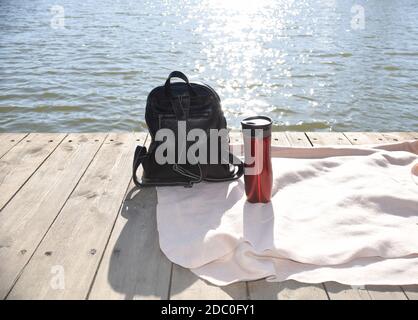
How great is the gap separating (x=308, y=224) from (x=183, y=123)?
0.85 metres

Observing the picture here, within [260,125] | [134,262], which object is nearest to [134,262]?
[134,262]

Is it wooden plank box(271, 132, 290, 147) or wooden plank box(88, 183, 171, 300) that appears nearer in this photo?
wooden plank box(88, 183, 171, 300)

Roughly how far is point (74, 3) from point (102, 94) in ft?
27.8

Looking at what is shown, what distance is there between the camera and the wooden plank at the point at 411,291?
70.4 inches

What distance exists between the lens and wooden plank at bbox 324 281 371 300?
179 centimetres

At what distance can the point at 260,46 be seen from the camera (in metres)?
8.41

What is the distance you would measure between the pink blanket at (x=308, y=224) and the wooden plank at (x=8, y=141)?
50.0 inches

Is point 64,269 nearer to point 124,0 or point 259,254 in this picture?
point 259,254

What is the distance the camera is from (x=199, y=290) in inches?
72.5

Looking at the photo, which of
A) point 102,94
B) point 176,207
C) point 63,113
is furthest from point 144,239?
point 102,94

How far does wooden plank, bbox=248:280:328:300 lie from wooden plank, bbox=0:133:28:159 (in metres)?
2.01

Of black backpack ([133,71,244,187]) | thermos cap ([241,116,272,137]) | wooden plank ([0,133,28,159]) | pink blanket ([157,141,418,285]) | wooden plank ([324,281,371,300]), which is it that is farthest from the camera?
wooden plank ([0,133,28,159])

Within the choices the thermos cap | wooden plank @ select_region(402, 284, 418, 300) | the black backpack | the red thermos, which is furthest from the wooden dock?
the thermos cap

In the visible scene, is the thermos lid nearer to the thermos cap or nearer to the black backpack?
the thermos cap
